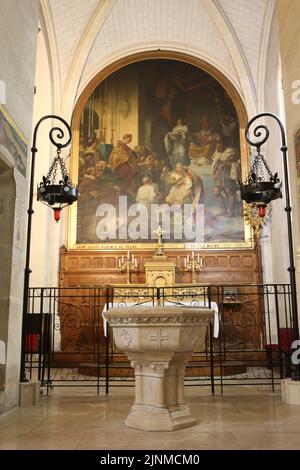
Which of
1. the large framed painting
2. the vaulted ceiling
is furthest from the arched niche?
the vaulted ceiling

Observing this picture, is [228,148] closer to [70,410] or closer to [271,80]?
[271,80]

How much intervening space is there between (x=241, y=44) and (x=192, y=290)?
707 cm

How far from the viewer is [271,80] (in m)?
12.4

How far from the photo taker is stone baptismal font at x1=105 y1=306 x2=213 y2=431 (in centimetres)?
392

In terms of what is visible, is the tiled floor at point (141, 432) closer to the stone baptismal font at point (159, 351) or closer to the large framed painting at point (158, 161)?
the stone baptismal font at point (159, 351)

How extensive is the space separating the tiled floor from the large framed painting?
7214 millimetres

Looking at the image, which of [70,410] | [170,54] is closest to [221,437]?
[70,410]
